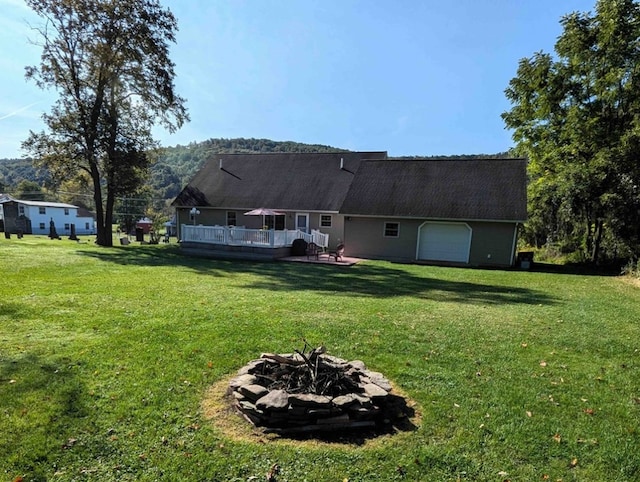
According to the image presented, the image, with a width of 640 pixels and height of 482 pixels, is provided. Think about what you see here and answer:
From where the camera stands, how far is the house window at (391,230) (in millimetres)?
19031

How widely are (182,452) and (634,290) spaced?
13.5 m

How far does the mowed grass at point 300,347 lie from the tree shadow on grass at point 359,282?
0.40 metres

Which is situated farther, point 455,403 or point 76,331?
point 76,331

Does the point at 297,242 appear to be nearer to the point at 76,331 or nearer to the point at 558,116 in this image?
the point at 76,331

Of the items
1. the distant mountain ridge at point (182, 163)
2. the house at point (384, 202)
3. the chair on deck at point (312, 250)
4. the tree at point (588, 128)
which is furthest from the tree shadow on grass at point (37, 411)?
the distant mountain ridge at point (182, 163)

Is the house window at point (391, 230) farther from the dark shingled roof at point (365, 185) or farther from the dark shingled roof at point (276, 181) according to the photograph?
the dark shingled roof at point (276, 181)

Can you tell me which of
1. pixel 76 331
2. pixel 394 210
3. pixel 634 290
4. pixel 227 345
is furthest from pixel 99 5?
pixel 634 290

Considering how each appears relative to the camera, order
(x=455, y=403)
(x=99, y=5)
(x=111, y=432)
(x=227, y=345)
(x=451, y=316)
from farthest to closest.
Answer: (x=99, y=5)
(x=451, y=316)
(x=227, y=345)
(x=455, y=403)
(x=111, y=432)

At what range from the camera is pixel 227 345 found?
16.6ft

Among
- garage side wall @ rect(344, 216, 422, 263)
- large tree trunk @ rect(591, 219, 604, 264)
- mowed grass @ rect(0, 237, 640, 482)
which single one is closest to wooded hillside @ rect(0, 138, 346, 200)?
garage side wall @ rect(344, 216, 422, 263)

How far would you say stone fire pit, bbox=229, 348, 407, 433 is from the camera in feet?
10.7

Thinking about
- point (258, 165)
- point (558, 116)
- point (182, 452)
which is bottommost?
point (182, 452)

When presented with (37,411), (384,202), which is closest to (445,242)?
(384,202)

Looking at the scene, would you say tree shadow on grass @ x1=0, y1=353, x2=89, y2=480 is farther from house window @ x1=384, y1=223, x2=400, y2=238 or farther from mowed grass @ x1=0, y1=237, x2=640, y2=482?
house window @ x1=384, y1=223, x2=400, y2=238
